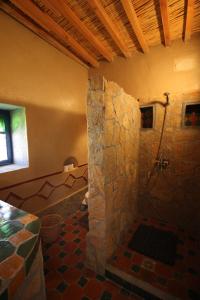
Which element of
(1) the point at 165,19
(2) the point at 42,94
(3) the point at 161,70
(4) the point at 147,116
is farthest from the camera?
(4) the point at 147,116

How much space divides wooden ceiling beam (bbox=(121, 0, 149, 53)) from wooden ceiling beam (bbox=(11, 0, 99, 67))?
0.90 metres

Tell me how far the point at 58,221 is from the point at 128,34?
9.49 ft

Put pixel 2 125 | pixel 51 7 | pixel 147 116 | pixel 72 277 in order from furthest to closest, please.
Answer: pixel 147 116
pixel 2 125
pixel 51 7
pixel 72 277

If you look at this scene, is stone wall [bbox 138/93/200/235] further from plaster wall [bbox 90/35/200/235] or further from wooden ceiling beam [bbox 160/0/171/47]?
wooden ceiling beam [bbox 160/0/171/47]

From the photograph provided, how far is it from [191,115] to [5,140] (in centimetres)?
280

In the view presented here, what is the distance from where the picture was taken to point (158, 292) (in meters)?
1.32

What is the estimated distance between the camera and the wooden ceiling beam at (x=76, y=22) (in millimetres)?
1601

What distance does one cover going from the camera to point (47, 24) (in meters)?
1.89

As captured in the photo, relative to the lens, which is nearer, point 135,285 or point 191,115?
point 135,285

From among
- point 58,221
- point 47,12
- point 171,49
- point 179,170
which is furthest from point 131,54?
point 58,221

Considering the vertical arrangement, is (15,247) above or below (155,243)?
above

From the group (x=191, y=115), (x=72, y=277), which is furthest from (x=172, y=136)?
(x=72, y=277)

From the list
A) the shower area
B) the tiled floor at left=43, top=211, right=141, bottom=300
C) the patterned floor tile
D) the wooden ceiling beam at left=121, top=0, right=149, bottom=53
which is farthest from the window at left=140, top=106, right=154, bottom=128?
the tiled floor at left=43, top=211, right=141, bottom=300

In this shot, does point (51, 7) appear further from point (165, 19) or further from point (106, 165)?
point (106, 165)
